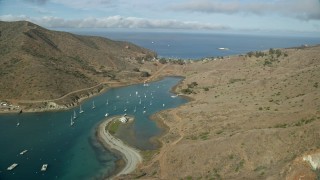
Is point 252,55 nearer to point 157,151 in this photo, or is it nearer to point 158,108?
point 158,108

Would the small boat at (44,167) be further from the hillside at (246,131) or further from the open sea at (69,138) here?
the hillside at (246,131)

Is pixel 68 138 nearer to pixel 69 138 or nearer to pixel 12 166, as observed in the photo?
pixel 69 138

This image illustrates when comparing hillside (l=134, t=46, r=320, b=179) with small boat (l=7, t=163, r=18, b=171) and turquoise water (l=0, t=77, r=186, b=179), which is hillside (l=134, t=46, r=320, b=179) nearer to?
turquoise water (l=0, t=77, r=186, b=179)

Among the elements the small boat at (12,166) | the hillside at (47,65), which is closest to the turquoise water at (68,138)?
the small boat at (12,166)

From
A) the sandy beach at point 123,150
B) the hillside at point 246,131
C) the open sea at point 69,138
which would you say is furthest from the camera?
the sandy beach at point 123,150

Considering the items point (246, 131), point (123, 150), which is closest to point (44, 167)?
point (123, 150)

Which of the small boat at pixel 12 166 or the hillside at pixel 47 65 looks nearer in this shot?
the small boat at pixel 12 166

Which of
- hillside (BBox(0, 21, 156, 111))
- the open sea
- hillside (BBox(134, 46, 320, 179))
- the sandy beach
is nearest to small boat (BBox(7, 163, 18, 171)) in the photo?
the open sea
